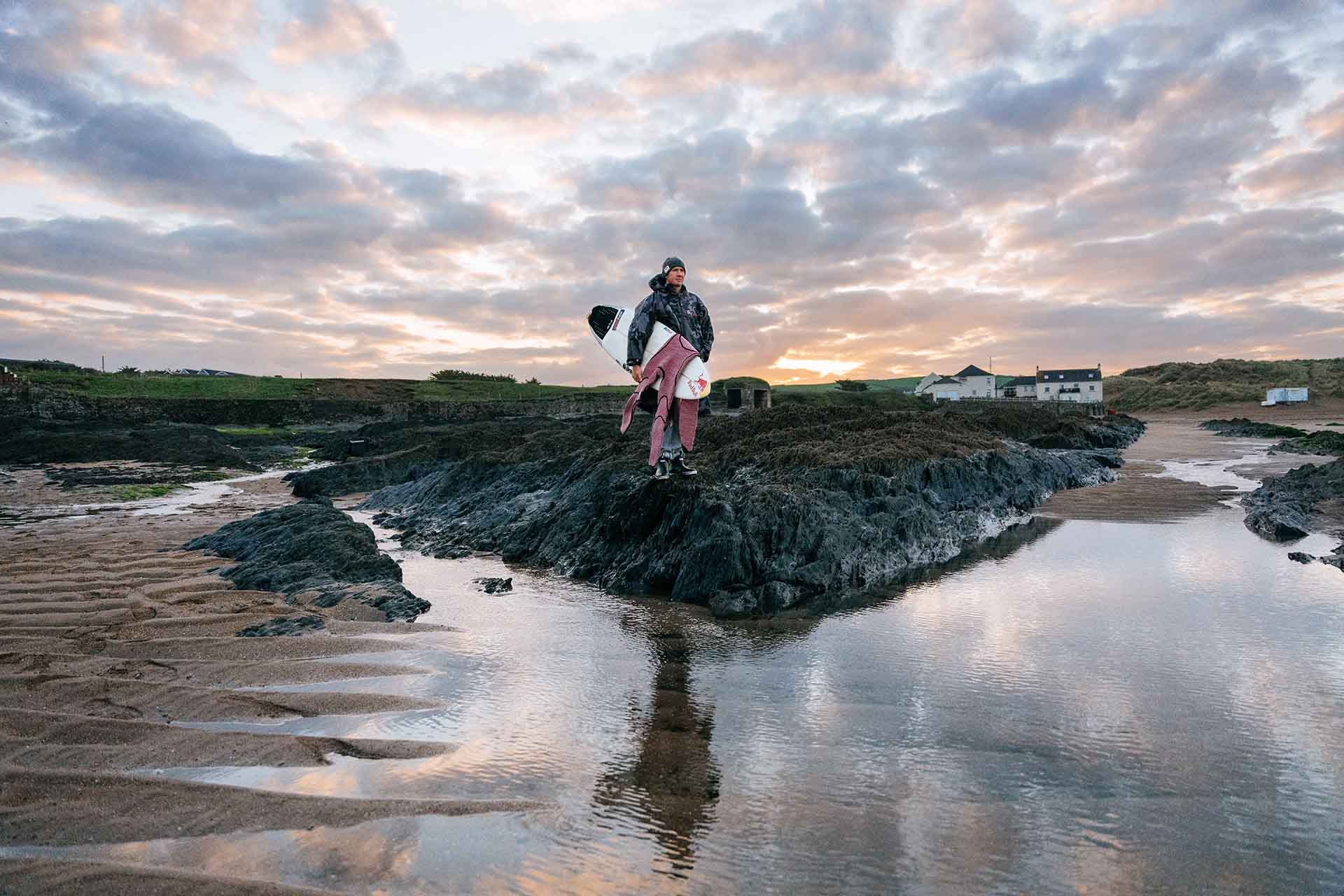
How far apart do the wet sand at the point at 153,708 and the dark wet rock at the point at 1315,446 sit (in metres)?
32.5

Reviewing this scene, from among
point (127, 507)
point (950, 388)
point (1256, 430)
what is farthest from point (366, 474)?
point (950, 388)

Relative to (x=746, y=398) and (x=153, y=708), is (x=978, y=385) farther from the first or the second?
(x=153, y=708)

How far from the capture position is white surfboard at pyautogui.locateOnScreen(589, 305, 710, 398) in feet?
25.8

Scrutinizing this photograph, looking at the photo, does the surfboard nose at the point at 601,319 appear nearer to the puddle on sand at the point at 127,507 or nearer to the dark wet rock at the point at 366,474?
the puddle on sand at the point at 127,507

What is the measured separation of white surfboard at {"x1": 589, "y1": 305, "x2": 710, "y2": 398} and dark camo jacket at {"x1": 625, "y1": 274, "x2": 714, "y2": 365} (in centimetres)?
6

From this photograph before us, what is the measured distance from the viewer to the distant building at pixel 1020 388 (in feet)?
297

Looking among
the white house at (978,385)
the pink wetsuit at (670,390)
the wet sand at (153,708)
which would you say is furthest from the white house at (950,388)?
the wet sand at (153,708)

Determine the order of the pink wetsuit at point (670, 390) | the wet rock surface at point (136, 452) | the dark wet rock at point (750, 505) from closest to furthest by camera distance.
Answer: the pink wetsuit at point (670, 390) < the dark wet rock at point (750, 505) < the wet rock surface at point (136, 452)

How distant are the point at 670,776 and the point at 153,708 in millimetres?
3457

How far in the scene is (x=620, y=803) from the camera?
3.69 m

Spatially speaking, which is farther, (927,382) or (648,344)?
(927,382)

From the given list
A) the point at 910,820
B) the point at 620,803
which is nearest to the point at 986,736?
the point at 910,820

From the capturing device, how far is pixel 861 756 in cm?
418

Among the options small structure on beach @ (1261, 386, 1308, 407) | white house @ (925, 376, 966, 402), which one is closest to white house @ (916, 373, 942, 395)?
white house @ (925, 376, 966, 402)
